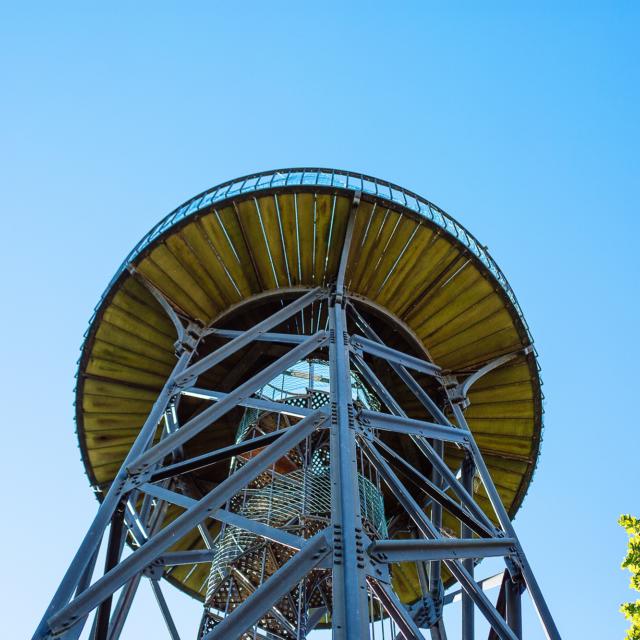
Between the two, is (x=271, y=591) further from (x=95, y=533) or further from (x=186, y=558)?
(x=186, y=558)

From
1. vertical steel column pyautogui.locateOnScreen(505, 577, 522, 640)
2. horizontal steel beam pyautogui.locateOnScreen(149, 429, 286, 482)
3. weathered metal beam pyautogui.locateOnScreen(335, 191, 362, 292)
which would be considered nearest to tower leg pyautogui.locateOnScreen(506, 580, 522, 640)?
vertical steel column pyautogui.locateOnScreen(505, 577, 522, 640)

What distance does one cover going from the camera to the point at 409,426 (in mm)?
9969

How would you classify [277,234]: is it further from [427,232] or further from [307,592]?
[307,592]

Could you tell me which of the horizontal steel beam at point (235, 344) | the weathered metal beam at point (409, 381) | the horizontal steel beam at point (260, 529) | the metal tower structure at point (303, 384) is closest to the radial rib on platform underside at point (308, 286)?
the metal tower structure at point (303, 384)

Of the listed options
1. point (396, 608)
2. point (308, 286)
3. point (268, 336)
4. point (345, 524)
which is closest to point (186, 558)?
point (268, 336)

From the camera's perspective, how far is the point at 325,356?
1468 cm

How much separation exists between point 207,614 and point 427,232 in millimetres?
7488

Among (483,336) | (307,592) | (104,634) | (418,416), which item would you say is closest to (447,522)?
(418,416)

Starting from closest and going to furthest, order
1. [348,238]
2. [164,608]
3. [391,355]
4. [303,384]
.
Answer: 1. [164,608]
2. [391,355]
3. [348,238]
4. [303,384]

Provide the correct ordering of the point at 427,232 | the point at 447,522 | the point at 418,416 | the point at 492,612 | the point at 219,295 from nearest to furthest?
the point at 492,612, the point at 427,232, the point at 219,295, the point at 418,416, the point at 447,522

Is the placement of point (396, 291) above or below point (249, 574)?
above

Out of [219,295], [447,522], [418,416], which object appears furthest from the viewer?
[447,522]

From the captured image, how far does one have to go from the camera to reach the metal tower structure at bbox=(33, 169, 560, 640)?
9.77m

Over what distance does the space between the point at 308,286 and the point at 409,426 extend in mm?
4478
